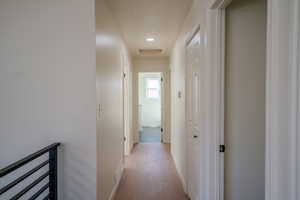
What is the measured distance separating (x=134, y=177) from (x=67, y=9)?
2575 millimetres

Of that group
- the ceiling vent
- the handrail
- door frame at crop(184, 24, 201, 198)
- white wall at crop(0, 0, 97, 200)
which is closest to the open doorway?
the ceiling vent

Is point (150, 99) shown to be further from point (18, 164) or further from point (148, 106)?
point (18, 164)

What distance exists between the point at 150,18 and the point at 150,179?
244 cm

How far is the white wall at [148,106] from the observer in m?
8.33

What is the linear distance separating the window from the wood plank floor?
4.06m

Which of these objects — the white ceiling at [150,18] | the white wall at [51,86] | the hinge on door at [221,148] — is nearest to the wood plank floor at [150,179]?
the white wall at [51,86]

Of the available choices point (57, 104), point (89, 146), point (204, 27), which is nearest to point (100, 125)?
point (89, 146)

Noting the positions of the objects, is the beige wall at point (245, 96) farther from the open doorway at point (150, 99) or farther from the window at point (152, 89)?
the window at point (152, 89)

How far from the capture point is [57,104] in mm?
1859

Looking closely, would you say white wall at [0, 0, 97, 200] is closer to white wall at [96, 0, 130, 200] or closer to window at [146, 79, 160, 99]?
white wall at [96, 0, 130, 200]

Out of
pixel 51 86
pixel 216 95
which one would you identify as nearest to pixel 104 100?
pixel 51 86

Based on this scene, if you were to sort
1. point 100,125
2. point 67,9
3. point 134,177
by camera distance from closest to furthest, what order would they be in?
1. point 67,9
2. point 100,125
3. point 134,177

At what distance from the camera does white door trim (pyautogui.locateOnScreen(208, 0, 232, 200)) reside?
5.05 feet

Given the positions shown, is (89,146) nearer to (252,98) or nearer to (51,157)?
(51,157)
